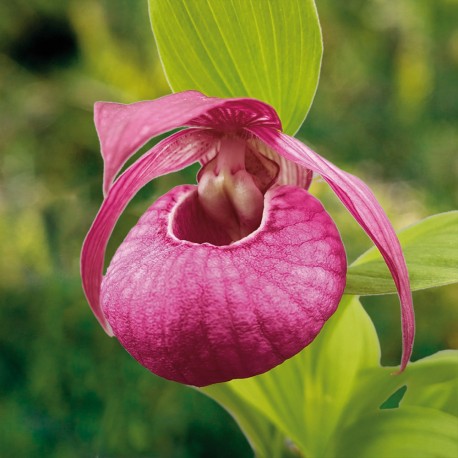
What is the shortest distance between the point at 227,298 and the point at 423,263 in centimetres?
17

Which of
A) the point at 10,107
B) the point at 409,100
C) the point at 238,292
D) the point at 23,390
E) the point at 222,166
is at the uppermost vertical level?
the point at 409,100

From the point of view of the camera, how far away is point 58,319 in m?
1.67

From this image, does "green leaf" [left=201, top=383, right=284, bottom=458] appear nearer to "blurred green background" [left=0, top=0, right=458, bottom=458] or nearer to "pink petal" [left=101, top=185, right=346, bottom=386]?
"pink petal" [left=101, top=185, right=346, bottom=386]

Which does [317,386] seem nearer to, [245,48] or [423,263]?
[423,263]

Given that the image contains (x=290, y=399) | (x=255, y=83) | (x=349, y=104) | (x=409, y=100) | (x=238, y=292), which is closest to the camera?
(x=238, y=292)

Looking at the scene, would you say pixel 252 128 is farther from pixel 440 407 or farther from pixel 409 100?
pixel 409 100

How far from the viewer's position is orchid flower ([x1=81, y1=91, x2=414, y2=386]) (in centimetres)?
41

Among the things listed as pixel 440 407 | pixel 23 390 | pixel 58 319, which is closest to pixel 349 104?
pixel 58 319

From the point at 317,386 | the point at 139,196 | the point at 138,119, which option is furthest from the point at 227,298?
the point at 139,196

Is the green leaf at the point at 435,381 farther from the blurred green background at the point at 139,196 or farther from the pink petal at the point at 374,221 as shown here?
the blurred green background at the point at 139,196

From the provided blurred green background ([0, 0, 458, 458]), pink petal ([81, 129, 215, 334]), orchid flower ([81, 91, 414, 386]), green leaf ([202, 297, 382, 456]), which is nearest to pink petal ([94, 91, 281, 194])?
orchid flower ([81, 91, 414, 386])

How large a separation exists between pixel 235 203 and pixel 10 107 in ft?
6.97

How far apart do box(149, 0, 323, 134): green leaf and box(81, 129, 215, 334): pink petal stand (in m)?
0.05

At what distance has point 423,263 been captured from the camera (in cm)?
49
